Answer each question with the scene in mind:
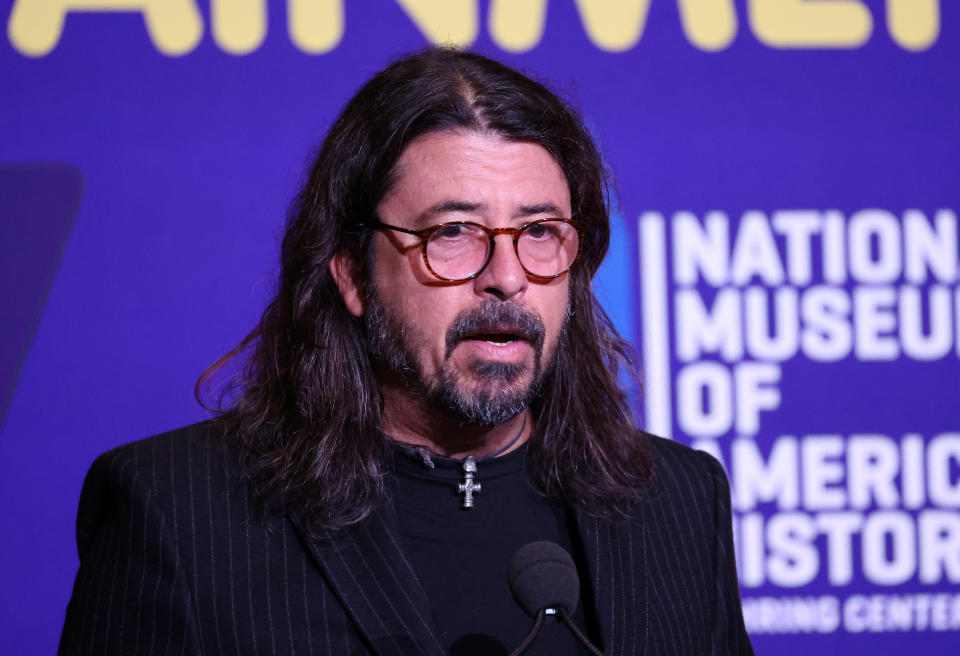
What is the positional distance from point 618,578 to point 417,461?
0.41 metres

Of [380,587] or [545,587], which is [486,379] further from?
[545,587]

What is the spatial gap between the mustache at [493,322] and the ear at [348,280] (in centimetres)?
27

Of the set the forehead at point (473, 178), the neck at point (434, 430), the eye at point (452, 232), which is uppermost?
the forehead at point (473, 178)

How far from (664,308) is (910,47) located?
111cm

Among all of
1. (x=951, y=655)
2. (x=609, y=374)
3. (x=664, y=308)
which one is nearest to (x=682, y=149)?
(x=664, y=308)

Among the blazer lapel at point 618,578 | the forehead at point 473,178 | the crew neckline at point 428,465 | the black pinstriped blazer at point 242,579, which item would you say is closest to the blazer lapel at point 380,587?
the black pinstriped blazer at point 242,579

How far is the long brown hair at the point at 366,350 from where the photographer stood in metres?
1.75

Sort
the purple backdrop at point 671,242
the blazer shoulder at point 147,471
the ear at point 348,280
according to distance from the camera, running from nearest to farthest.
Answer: the blazer shoulder at point 147,471 → the ear at point 348,280 → the purple backdrop at point 671,242

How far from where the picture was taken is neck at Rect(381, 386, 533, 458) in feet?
5.91

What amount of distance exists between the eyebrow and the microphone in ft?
2.29

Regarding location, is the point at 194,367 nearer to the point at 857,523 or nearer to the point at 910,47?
the point at 857,523

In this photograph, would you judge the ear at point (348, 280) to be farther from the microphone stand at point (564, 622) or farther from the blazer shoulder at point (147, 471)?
the microphone stand at point (564, 622)

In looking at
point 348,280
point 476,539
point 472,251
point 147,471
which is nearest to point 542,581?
point 476,539

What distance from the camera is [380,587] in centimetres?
158
